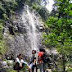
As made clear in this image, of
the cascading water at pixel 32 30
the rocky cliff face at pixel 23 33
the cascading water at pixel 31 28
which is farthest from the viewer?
the cascading water at pixel 32 30

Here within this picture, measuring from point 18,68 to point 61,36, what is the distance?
3020 millimetres

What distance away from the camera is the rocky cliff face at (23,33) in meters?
19.9

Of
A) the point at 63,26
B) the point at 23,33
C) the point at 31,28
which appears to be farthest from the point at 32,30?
the point at 63,26

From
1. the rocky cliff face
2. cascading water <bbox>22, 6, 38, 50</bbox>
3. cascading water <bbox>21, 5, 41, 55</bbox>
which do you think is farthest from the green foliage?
cascading water <bbox>22, 6, 38, 50</bbox>

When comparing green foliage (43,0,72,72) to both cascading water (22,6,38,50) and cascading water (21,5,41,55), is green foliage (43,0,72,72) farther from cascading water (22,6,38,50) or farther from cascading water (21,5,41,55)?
cascading water (22,6,38,50)

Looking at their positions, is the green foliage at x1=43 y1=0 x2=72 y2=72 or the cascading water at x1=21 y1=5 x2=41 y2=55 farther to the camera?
the cascading water at x1=21 y1=5 x2=41 y2=55

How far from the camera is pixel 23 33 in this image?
21953 mm

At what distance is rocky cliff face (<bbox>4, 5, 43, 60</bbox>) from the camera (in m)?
19.9

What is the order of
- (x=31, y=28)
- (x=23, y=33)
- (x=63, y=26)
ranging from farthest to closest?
(x=31, y=28)
(x=23, y=33)
(x=63, y=26)

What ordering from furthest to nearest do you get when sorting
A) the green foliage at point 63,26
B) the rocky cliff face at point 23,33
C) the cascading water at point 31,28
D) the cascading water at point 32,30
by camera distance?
the cascading water at point 32,30, the cascading water at point 31,28, the rocky cliff face at point 23,33, the green foliage at point 63,26

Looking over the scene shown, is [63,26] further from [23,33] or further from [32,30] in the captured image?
[32,30]

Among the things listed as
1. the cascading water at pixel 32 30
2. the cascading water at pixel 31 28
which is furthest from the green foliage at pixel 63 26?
the cascading water at pixel 32 30

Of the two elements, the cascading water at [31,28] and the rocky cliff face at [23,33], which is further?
the cascading water at [31,28]

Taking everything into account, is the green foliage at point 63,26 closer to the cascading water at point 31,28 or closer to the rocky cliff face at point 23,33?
the rocky cliff face at point 23,33
